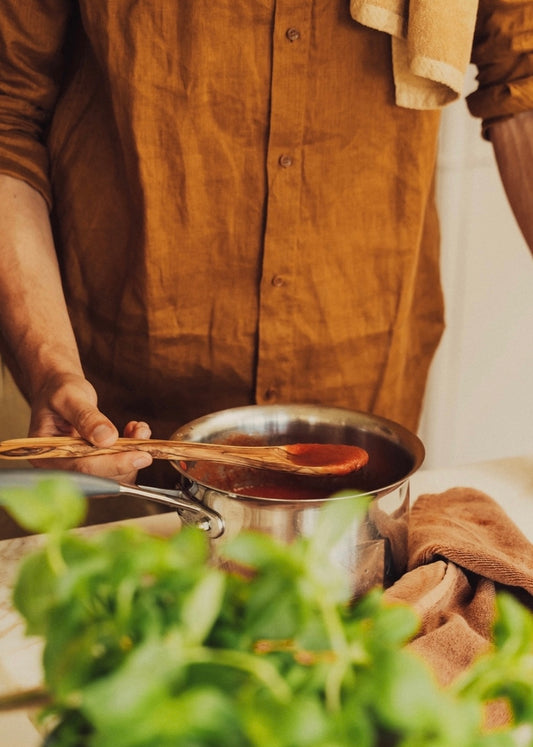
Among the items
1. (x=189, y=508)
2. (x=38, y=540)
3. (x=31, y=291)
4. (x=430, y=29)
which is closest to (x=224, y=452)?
(x=189, y=508)

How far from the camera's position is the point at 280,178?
1.06 m

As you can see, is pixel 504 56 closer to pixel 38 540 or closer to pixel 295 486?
pixel 295 486

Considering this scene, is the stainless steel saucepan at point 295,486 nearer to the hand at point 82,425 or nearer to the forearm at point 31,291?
the hand at point 82,425

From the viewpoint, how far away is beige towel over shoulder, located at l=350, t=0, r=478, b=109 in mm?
939

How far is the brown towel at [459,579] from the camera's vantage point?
2.11ft

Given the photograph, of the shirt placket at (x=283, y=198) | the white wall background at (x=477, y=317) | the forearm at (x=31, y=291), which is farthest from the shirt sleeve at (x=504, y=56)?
the white wall background at (x=477, y=317)

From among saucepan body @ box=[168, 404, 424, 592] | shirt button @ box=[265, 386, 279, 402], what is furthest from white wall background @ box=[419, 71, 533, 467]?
saucepan body @ box=[168, 404, 424, 592]

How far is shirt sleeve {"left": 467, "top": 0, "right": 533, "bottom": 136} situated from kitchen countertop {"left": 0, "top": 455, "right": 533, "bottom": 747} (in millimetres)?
407

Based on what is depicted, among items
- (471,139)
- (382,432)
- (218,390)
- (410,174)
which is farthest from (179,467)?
(471,139)

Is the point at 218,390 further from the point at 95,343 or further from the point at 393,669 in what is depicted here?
the point at 393,669

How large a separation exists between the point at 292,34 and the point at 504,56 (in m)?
0.25

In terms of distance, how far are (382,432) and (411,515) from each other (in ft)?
0.30

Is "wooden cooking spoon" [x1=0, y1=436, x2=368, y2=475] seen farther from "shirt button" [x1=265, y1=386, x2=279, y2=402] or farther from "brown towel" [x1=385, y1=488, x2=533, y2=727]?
"shirt button" [x1=265, y1=386, x2=279, y2=402]

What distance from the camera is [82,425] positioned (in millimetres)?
776
